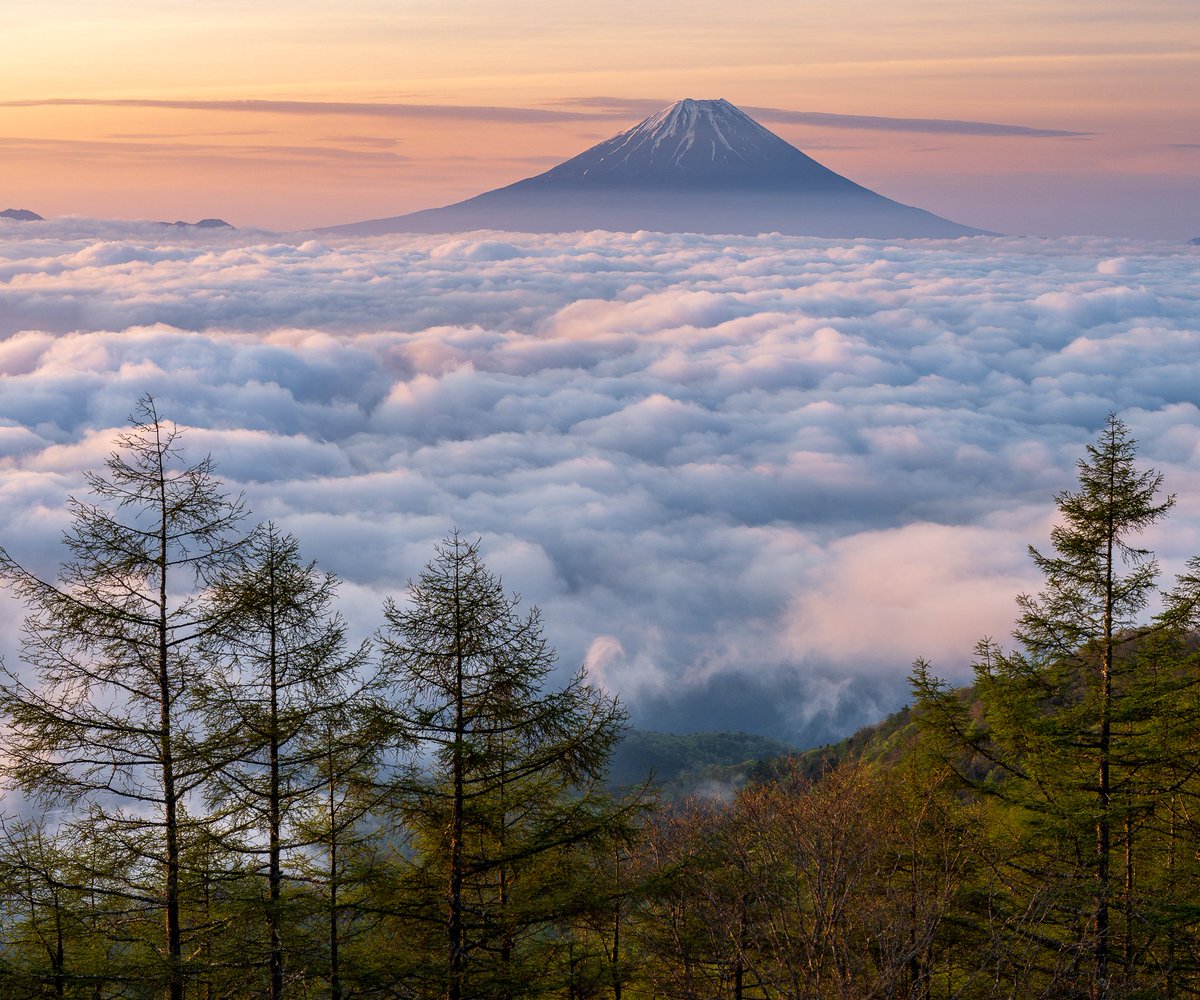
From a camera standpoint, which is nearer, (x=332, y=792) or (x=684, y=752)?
(x=332, y=792)

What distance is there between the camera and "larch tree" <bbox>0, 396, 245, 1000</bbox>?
45.0ft

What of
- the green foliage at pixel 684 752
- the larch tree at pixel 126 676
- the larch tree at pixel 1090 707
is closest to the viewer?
the larch tree at pixel 126 676

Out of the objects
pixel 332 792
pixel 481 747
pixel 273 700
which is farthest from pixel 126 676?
pixel 481 747

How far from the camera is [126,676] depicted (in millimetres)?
14234

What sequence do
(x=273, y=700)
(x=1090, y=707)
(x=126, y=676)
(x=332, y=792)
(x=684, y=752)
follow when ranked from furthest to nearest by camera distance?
1. (x=684, y=752)
2. (x=1090, y=707)
3. (x=332, y=792)
4. (x=273, y=700)
5. (x=126, y=676)

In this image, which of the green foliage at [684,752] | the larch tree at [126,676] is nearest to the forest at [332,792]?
the larch tree at [126,676]

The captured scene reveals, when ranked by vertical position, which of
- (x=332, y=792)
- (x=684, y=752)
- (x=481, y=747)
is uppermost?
(x=481, y=747)

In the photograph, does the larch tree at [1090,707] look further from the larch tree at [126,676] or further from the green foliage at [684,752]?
the green foliage at [684,752]

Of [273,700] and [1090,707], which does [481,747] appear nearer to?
[273,700]

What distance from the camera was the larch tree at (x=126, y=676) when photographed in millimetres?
13727

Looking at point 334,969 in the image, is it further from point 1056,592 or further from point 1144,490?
point 1144,490

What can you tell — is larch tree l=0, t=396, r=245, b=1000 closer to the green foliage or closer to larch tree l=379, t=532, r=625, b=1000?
larch tree l=379, t=532, r=625, b=1000

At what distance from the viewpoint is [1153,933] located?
1697 cm

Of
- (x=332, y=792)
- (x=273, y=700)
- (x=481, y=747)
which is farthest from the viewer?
(x=332, y=792)
